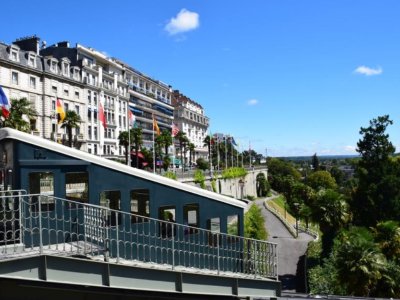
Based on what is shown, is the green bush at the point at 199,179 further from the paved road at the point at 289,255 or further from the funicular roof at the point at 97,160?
the funicular roof at the point at 97,160

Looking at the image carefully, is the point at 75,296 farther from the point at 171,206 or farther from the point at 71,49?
the point at 71,49

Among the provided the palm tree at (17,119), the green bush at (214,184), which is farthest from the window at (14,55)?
the green bush at (214,184)

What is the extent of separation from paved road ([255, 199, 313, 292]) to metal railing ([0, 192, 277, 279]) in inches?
868

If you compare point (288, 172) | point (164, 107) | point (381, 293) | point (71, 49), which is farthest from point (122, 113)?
point (288, 172)

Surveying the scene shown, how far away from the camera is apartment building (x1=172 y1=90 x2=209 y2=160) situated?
12594cm

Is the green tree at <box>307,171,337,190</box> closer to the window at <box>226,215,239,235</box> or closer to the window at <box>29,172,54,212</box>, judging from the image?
the window at <box>226,215,239,235</box>

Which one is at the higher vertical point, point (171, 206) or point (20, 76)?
point (20, 76)

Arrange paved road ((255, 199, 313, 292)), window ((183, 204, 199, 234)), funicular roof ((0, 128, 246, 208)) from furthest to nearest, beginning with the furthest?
1. paved road ((255, 199, 313, 292))
2. window ((183, 204, 199, 234))
3. funicular roof ((0, 128, 246, 208))

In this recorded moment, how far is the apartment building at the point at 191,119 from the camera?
12594 centimetres

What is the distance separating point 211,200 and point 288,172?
13744cm

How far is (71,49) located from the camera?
217 ft

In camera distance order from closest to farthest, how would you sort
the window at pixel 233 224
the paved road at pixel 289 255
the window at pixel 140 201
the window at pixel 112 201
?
the window at pixel 112 201
the window at pixel 140 201
the window at pixel 233 224
the paved road at pixel 289 255

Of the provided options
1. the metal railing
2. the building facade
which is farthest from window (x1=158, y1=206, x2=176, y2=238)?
the building facade

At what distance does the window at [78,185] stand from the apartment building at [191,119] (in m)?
109
